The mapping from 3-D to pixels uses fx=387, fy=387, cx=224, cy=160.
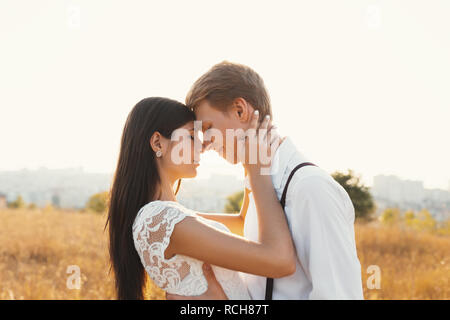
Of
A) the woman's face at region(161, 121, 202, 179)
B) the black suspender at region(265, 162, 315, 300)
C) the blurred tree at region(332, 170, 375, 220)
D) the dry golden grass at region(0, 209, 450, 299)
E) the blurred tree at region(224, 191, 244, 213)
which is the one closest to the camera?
the black suspender at region(265, 162, 315, 300)

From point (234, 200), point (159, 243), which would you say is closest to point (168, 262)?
point (159, 243)

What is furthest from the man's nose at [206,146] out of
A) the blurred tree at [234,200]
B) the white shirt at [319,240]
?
the blurred tree at [234,200]

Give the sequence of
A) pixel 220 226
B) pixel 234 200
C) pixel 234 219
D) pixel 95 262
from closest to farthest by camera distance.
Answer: pixel 220 226 → pixel 234 219 → pixel 95 262 → pixel 234 200

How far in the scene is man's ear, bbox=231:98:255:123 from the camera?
7.51ft

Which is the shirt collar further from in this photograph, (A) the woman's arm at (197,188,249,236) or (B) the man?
(A) the woman's arm at (197,188,249,236)

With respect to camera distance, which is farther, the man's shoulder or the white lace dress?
the white lace dress

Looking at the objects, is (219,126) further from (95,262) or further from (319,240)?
(95,262)

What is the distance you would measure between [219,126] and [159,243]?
785 millimetres

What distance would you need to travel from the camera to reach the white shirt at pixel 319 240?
179 cm

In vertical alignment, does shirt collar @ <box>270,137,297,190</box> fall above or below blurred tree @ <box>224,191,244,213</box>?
above

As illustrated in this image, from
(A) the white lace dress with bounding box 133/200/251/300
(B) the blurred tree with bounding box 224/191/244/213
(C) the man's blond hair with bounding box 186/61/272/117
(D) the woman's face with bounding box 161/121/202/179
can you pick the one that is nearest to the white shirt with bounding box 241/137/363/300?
(A) the white lace dress with bounding box 133/200/251/300

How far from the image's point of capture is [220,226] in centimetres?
222
